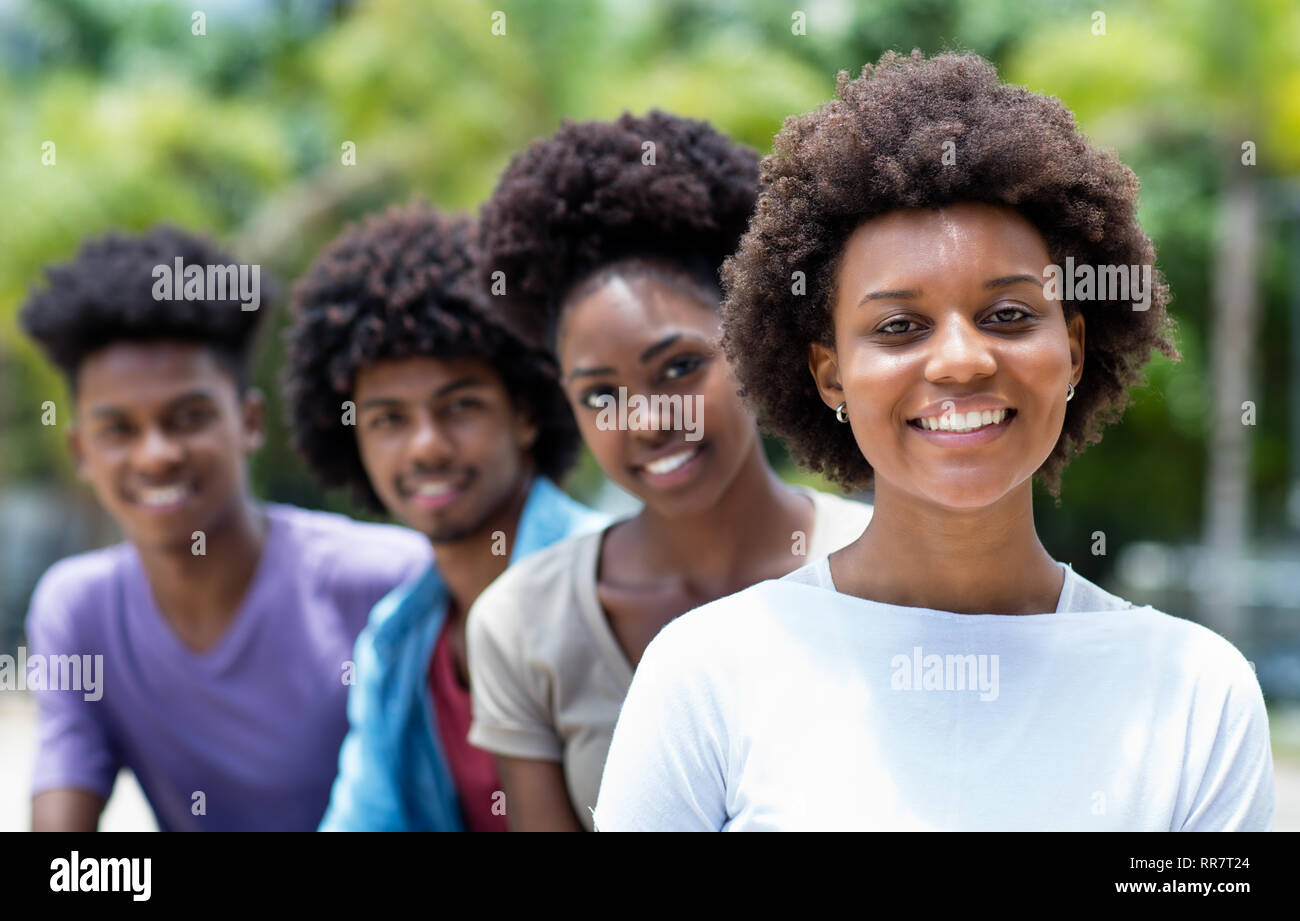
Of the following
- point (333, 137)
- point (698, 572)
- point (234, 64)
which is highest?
point (234, 64)

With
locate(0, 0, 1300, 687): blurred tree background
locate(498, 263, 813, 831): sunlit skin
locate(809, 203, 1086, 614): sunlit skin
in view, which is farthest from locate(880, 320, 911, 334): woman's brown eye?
locate(0, 0, 1300, 687): blurred tree background

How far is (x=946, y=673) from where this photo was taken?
211cm

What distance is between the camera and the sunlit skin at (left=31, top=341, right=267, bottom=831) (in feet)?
13.2

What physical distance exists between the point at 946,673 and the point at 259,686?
2546 mm

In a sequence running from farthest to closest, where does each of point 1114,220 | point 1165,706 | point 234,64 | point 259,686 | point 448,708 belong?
point 234,64, point 259,686, point 448,708, point 1114,220, point 1165,706

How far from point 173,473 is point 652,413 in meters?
1.80

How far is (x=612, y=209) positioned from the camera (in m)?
3.06

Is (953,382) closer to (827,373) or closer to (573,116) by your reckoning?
(827,373)

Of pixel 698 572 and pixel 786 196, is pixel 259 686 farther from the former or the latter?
pixel 786 196

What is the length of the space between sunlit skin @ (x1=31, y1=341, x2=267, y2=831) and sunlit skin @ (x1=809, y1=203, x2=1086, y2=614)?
2.45 meters

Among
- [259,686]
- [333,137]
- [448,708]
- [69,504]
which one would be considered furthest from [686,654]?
[69,504]

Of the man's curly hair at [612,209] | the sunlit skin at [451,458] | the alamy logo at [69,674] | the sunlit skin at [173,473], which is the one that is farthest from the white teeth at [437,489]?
the alamy logo at [69,674]
